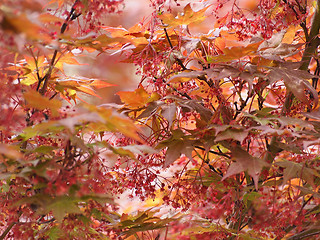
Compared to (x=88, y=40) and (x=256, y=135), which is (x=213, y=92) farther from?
(x=88, y=40)

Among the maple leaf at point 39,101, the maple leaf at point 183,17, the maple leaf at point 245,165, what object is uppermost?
the maple leaf at point 183,17

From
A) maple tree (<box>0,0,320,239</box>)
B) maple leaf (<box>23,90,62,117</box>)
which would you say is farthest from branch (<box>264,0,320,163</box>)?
maple leaf (<box>23,90,62,117</box>)

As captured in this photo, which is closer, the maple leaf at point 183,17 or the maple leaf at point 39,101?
the maple leaf at point 39,101

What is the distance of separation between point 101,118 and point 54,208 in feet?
0.50

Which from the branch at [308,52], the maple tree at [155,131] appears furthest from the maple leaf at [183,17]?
the branch at [308,52]

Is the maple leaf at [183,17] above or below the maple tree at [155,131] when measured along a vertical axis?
above

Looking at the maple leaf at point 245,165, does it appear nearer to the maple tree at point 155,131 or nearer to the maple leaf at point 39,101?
the maple tree at point 155,131

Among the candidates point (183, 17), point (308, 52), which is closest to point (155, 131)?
point (183, 17)

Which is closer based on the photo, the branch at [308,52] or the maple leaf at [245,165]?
the maple leaf at [245,165]

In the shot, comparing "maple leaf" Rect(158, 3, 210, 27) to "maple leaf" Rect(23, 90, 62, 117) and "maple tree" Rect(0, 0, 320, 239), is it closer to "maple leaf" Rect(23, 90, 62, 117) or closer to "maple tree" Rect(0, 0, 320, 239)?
"maple tree" Rect(0, 0, 320, 239)

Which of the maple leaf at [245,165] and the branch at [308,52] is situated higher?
the branch at [308,52]

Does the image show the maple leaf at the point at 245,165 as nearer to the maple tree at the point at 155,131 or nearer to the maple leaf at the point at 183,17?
the maple tree at the point at 155,131

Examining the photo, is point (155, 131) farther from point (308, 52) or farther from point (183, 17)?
point (308, 52)

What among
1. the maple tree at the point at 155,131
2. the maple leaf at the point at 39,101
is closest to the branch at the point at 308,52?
the maple tree at the point at 155,131
